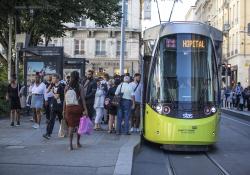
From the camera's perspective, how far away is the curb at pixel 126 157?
10.6 meters

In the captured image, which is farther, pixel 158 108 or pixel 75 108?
pixel 158 108

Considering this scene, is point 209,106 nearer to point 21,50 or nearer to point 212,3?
point 21,50

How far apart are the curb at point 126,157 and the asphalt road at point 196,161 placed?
0.28 metres

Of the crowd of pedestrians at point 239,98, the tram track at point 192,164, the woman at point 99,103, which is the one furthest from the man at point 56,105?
the crowd of pedestrians at point 239,98

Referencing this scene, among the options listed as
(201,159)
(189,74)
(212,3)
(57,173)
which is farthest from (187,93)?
(212,3)

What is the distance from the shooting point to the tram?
14.8 meters

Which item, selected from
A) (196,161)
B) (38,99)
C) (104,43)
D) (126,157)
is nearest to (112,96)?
(38,99)

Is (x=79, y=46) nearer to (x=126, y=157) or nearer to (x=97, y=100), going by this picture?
(x=97, y=100)

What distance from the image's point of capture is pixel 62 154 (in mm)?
12789

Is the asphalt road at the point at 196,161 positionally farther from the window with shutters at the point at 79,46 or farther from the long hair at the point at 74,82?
the window with shutters at the point at 79,46

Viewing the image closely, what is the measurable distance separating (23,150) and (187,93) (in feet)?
14.6

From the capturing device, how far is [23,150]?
525 inches

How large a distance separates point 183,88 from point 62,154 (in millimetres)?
3954

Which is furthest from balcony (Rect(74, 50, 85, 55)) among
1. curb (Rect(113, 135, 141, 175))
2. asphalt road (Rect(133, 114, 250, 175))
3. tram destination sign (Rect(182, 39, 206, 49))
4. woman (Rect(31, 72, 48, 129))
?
tram destination sign (Rect(182, 39, 206, 49))
